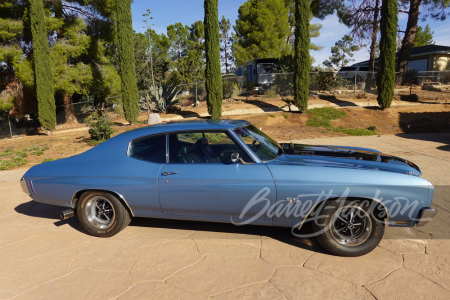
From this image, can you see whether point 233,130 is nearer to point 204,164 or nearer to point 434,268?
point 204,164

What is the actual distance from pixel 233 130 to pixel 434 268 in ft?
7.98

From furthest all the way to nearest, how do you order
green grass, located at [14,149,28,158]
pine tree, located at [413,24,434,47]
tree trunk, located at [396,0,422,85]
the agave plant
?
pine tree, located at [413,24,434,47] → tree trunk, located at [396,0,422,85] → the agave plant → green grass, located at [14,149,28,158]

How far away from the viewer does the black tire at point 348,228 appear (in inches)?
117

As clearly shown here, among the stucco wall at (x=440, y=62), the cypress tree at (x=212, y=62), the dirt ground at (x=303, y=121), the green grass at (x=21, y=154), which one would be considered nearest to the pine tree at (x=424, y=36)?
the stucco wall at (x=440, y=62)

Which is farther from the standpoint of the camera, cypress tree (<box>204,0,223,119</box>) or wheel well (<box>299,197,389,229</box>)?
cypress tree (<box>204,0,223,119</box>)

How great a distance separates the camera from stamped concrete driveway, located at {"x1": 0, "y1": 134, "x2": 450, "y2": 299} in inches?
102

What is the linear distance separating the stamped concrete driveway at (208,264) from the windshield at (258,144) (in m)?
1.01

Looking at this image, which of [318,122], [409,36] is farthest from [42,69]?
[409,36]

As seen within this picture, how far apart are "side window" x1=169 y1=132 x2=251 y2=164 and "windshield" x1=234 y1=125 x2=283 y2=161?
14 cm

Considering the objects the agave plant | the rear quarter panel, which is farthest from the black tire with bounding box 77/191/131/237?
the agave plant

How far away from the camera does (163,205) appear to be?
3467mm

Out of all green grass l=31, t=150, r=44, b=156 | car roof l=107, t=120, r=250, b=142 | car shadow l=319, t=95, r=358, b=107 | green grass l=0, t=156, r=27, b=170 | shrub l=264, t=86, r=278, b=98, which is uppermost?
shrub l=264, t=86, r=278, b=98

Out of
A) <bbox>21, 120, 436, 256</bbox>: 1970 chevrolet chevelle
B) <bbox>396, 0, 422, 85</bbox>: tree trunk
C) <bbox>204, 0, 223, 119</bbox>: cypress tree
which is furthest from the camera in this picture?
<bbox>396, 0, 422, 85</bbox>: tree trunk

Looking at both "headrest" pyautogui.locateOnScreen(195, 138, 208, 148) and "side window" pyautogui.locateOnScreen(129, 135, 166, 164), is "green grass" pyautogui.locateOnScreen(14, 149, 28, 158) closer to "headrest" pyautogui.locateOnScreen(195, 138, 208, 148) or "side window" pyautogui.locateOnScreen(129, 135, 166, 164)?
"side window" pyautogui.locateOnScreen(129, 135, 166, 164)
